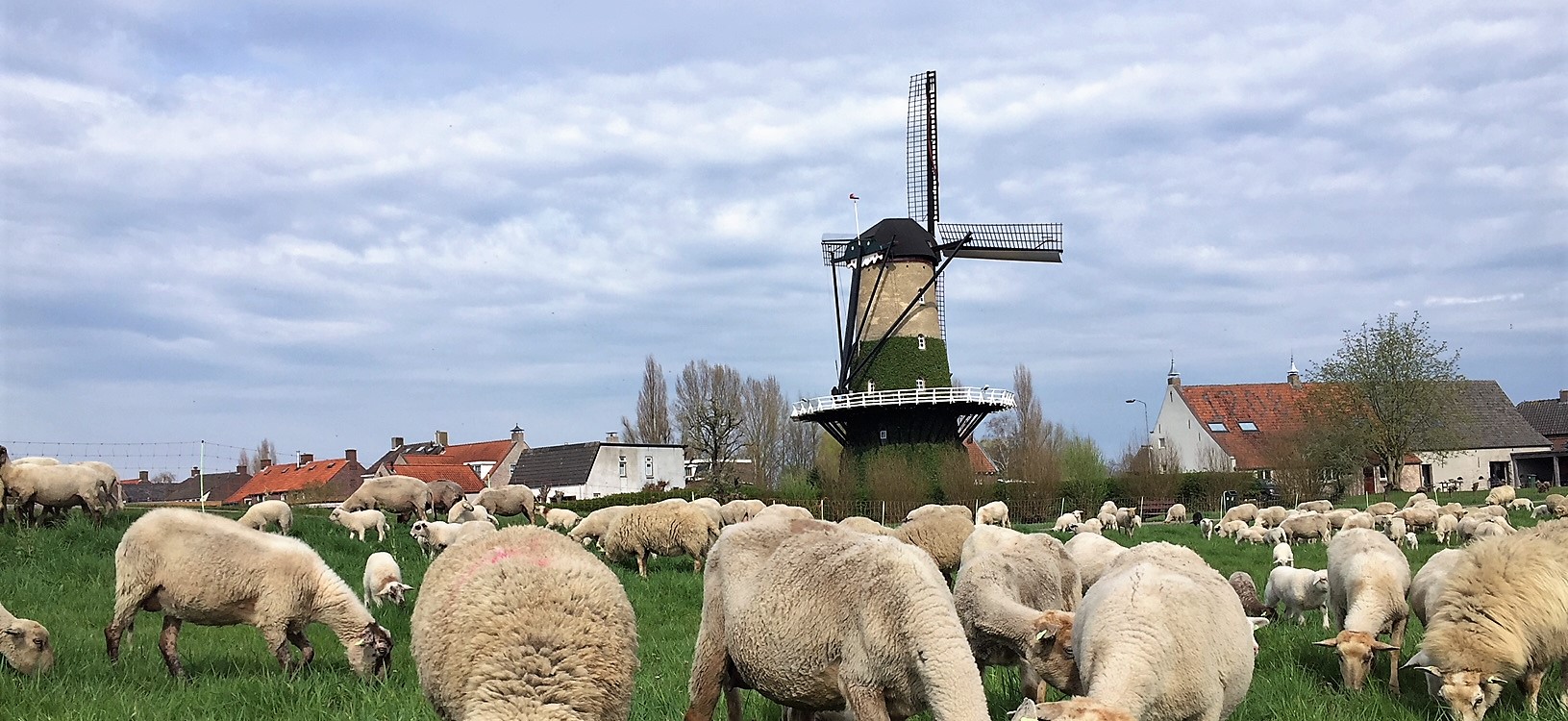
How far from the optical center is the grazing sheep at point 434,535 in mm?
19266

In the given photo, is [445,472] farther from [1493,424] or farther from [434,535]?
[1493,424]

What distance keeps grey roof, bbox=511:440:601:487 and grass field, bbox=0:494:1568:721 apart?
45.0 m

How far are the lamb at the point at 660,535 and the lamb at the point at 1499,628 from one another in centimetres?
1405

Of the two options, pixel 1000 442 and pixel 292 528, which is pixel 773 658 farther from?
pixel 1000 442

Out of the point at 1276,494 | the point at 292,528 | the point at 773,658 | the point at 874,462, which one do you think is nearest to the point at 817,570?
the point at 773,658

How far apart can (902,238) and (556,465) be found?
91.2ft

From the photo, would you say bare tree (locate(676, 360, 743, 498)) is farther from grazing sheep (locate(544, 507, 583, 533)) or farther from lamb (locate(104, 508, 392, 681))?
lamb (locate(104, 508, 392, 681))

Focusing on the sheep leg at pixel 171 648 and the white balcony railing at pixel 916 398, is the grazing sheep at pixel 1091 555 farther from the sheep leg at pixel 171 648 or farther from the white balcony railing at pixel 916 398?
the white balcony railing at pixel 916 398

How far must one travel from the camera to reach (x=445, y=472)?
6203cm

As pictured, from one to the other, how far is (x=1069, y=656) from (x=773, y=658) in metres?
2.29

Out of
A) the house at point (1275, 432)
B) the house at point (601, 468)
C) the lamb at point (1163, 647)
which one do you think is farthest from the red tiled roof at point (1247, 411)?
the lamb at point (1163, 647)

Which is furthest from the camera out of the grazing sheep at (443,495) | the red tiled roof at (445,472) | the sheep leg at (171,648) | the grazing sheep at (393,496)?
the red tiled roof at (445,472)

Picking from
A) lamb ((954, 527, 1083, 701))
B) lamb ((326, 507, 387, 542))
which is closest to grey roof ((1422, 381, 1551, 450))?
lamb ((326, 507, 387, 542))

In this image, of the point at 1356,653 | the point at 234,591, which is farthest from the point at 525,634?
the point at 1356,653
